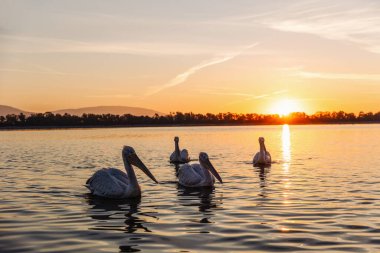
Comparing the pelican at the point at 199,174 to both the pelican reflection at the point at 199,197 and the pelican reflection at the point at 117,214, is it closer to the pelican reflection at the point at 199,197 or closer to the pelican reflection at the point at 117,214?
the pelican reflection at the point at 199,197

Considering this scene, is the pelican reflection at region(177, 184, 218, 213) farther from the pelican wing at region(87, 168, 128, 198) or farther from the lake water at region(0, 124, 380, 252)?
the pelican wing at region(87, 168, 128, 198)

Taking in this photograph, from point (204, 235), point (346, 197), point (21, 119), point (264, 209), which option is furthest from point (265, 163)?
point (21, 119)

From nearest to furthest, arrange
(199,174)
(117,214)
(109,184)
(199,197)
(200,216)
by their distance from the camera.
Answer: (200,216) → (117,214) → (109,184) → (199,197) → (199,174)

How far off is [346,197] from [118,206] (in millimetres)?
5688

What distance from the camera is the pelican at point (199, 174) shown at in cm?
1631

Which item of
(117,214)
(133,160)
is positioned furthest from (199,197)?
(117,214)

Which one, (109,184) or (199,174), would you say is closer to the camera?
(109,184)

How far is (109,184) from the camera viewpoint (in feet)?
46.5

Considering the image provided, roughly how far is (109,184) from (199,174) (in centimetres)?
334

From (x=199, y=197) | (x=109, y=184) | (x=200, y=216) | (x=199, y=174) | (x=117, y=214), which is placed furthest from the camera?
(x=199, y=174)

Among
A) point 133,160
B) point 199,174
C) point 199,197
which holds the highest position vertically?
point 133,160

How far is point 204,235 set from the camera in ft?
31.1

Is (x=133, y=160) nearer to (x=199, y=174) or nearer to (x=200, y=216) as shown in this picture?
(x=199, y=174)

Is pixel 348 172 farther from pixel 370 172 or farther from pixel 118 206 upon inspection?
pixel 118 206
